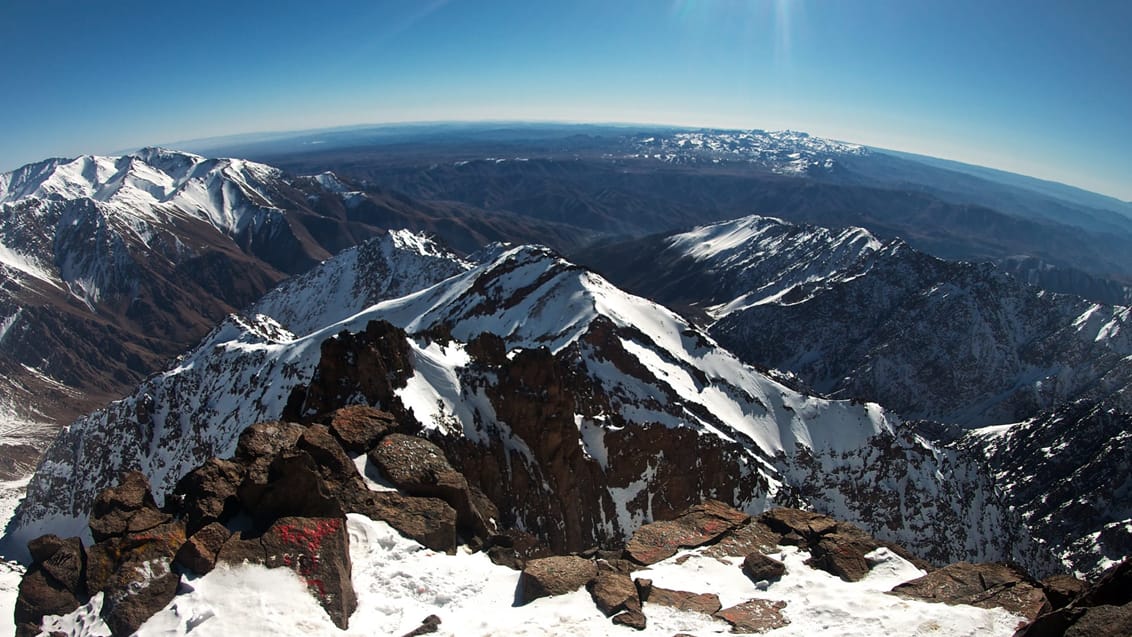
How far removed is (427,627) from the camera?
19.9m

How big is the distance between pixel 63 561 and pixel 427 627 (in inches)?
523

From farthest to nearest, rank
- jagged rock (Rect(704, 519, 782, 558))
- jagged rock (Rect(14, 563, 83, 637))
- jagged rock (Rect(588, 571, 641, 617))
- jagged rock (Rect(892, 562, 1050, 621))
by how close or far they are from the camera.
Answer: jagged rock (Rect(704, 519, 782, 558)) < jagged rock (Rect(588, 571, 641, 617)) < jagged rock (Rect(892, 562, 1050, 621)) < jagged rock (Rect(14, 563, 83, 637))

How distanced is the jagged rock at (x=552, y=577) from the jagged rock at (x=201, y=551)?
11187 millimetres

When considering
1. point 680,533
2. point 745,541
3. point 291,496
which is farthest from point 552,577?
point 291,496

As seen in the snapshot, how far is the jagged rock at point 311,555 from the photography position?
66.3ft

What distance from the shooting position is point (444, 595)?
22.0 metres

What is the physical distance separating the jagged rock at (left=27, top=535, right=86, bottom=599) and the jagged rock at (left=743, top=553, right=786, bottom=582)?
25585 mm

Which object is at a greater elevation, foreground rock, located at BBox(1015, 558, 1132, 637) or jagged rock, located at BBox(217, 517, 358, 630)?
foreground rock, located at BBox(1015, 558, 1132, 637)

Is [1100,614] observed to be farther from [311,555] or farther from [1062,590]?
[311,555]

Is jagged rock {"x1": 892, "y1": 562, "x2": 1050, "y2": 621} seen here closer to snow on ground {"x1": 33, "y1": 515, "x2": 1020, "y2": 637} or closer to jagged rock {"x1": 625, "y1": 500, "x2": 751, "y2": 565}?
snow on ground {"x1": 33, "y1": 515, "x2": 1020, "y2": 637}

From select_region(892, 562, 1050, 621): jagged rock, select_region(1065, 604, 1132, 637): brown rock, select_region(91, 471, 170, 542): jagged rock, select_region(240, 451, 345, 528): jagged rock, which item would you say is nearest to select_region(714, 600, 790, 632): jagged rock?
select_region(892, 562, 1050, 621): jagged rock

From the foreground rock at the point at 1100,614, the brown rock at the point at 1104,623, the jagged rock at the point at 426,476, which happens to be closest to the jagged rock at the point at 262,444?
the jagged rock at the point at 426,476

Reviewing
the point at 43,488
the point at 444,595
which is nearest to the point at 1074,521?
the point at 444,595

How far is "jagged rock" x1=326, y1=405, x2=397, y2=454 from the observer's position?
30.8 metres
